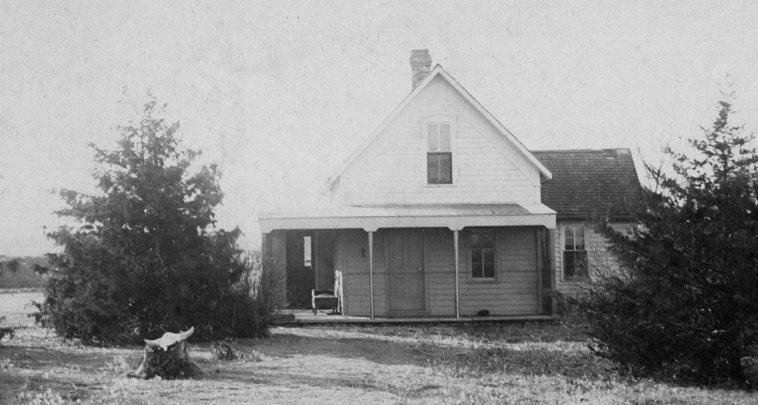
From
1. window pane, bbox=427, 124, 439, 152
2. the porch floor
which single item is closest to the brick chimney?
window pane, bbox=427, 124, 439, 152

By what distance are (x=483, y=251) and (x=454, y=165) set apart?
2.55 metres

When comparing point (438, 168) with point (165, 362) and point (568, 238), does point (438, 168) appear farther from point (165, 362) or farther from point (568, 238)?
point (165, 362)

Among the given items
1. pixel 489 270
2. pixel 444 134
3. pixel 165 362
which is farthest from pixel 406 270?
pixel 165 362

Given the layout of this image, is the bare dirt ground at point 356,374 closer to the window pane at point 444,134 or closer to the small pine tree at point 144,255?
the small pine tree at point 144,255

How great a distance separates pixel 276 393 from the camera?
9.55 m

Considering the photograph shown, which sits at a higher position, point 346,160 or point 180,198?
point 346,160

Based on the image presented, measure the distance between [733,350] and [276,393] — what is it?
5.94 meters

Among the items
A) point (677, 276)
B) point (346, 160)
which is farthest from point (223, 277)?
point (677, 276)

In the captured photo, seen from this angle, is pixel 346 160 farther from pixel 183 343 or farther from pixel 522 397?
pixel 522 397

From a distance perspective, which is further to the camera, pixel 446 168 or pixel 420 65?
pixel 420 65

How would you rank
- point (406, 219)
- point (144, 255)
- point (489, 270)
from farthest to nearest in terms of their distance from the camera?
point (489, 270) < point (406, 219) < point (144, 255)

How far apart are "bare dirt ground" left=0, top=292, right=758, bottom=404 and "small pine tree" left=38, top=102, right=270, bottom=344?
729 mm

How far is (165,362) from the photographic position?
10.9 metres

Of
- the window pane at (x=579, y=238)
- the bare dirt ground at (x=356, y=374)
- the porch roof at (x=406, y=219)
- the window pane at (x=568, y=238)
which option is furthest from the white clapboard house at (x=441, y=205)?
the bare dirt ground at (x=356, y=374)
